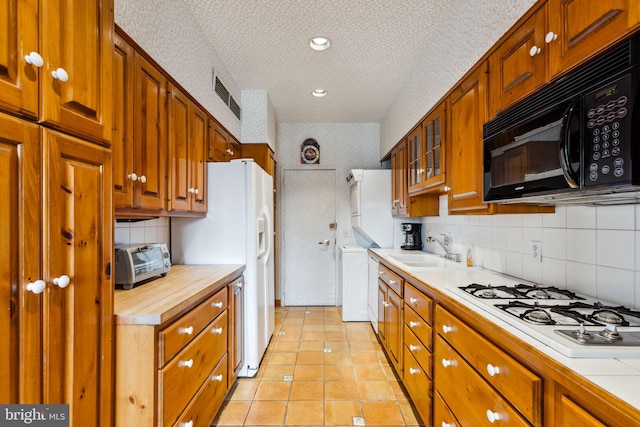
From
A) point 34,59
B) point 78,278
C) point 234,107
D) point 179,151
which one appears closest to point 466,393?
point 78,278

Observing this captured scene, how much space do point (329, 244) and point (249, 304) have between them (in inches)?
88.0

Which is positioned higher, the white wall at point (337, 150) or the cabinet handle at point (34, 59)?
the white wall at point (337, 150)

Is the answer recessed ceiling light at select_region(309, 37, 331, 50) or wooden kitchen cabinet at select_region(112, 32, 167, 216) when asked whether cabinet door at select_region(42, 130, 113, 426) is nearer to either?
wooden kitchen cabinet at select_region(112, 32, 167, 216)

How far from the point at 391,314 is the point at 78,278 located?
227 cm

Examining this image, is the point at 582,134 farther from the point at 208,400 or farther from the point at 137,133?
the point at 208,400

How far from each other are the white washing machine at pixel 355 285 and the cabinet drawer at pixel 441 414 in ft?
7.38

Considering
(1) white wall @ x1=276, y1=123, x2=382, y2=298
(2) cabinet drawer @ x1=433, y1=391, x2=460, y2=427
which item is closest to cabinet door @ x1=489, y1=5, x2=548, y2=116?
(2) cabinet drawer @ x1=433, y1=391, x2=460, y2=427

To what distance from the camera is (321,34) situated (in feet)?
8.07

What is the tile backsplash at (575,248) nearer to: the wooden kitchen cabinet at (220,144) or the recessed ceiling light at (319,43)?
the recessed ceiling light at (319,43)

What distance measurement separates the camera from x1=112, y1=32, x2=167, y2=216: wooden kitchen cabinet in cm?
147

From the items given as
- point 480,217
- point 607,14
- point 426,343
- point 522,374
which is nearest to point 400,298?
point 426,343

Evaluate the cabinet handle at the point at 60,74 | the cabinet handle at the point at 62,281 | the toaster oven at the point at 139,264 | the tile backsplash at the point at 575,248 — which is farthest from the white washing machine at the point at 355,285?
the cabinet handle at the point at 60,74

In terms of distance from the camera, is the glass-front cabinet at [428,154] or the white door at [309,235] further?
the white door at [309,235]

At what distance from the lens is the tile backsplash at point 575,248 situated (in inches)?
49.1
